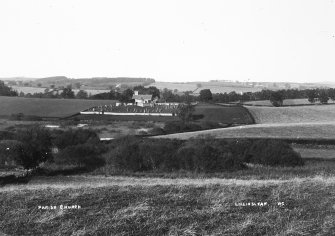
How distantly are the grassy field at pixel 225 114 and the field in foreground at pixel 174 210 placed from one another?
59.7m

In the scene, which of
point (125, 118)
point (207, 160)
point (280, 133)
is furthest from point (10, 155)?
point (125, 118)

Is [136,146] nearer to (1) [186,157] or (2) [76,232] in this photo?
(1) [186,157]

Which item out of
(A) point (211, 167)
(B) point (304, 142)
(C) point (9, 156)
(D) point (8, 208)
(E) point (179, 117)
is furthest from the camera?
(E) point (179, 117)

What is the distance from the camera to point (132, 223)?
10266mm

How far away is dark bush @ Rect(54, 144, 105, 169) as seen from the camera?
31.4m

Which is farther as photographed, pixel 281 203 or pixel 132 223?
pixel 281 203

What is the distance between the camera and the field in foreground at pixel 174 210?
392 inches

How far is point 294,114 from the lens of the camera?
84.0 metres

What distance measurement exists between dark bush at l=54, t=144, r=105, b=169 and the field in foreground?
18379 millimetres

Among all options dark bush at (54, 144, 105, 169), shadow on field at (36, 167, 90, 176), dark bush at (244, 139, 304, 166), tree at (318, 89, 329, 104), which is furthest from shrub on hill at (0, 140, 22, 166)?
tree at (318, 89, 329, 104)

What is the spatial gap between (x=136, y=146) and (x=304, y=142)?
20350 millimetres

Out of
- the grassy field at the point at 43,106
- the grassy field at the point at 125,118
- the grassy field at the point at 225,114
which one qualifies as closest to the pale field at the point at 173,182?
the grassy field at the point at 225,114

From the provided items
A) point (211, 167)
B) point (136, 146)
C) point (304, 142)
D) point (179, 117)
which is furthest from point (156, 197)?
point (179, 117)

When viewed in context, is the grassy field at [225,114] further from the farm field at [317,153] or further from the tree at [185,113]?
the farm field at [317,153]
